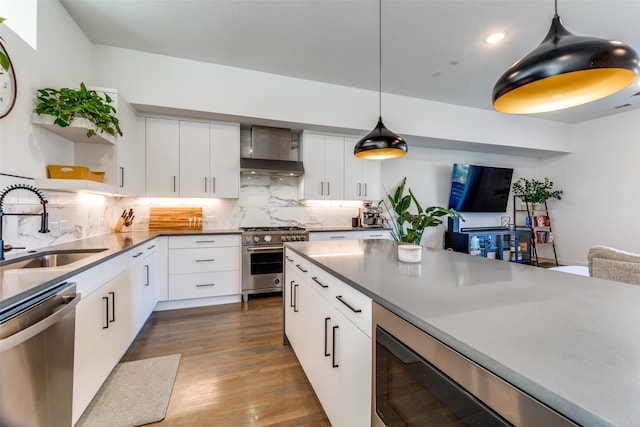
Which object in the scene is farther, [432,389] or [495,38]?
[495,38]

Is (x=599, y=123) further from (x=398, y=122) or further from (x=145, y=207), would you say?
(x=145, y=207)

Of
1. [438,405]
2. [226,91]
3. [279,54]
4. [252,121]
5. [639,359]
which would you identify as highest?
[279,54]

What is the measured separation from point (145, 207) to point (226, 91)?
1862 millimetres

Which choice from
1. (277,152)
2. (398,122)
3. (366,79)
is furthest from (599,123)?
(277,152)

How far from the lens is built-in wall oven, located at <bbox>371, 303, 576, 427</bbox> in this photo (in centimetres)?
53

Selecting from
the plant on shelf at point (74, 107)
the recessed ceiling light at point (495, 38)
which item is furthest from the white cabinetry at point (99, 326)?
the recessed ceiling light at point (495, 38)

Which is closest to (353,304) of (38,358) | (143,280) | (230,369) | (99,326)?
(38,358)

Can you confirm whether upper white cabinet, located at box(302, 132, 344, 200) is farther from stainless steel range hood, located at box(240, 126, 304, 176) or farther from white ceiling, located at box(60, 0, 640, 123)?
white ceiling, located at box(60, 0, 640, 123)

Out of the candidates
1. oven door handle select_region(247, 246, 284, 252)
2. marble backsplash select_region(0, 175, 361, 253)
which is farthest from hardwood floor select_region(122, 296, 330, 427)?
marble backsplash select_region(0, 175, 361, 253)

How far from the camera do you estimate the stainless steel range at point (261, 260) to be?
351 centimetres

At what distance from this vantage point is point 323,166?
413 cm

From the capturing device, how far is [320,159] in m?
4.11

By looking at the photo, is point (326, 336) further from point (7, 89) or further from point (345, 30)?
point (345, 30)

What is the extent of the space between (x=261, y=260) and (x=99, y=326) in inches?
78.0
